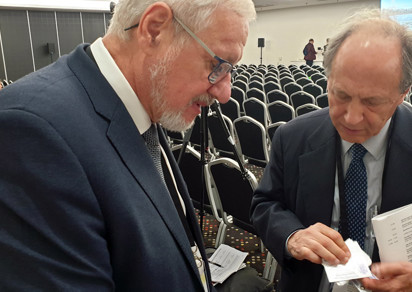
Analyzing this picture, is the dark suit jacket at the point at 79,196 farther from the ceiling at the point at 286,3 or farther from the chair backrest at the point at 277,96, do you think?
the ceiling at the point at 286,3

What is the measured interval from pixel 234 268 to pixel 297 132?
0.84m

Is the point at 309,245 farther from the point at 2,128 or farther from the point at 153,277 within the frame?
the point at 2,128

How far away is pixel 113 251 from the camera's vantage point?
0.76 meters

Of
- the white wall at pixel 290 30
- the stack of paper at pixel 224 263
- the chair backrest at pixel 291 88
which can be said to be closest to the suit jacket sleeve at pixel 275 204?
the stack of paper at pixel 224 263

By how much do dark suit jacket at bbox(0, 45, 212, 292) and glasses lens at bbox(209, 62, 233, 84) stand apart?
282mm

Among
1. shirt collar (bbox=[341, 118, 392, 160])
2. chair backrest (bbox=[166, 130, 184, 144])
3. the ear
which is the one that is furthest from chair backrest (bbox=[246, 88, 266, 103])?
the ear

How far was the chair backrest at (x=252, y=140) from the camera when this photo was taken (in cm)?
357

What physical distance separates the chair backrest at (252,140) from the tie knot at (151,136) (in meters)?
2.56

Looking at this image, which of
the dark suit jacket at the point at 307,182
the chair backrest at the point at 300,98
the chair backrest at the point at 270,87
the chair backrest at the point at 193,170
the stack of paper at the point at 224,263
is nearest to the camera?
the dark suit jacket at the point at 307,182

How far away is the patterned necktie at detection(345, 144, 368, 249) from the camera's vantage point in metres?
1.26

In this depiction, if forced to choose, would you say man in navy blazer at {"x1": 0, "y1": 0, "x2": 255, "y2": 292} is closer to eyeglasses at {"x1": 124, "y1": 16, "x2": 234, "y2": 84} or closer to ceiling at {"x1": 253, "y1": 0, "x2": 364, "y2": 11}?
eyeglasses at {"x1": 124, "y1": 16, "x2": 234, "y2": 84}

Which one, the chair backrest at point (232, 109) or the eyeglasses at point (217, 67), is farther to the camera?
the chair backrest at point (232, 109)

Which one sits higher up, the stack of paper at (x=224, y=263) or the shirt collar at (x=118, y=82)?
the shirt collar at (x=118, y=82)

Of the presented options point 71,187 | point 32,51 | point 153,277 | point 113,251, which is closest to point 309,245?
point 153,277
